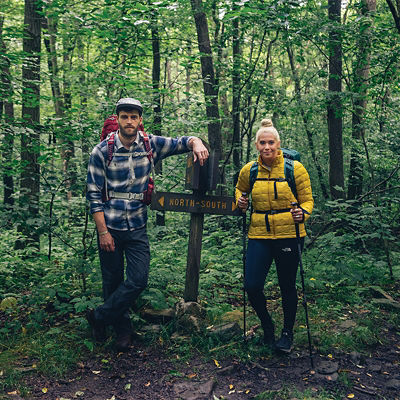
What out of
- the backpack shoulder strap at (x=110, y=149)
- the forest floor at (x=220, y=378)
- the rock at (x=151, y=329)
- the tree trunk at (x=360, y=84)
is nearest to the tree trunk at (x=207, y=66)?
the tree trunk at (x=360, y=84)

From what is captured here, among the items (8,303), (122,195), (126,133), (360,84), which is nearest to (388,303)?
(360,84)

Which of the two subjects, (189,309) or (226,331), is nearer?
(226,331)

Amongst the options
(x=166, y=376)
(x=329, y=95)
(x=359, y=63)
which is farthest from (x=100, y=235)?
(x=359, y=63)

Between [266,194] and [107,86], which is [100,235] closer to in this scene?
[266,194]

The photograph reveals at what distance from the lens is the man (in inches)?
160

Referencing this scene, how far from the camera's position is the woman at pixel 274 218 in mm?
3975

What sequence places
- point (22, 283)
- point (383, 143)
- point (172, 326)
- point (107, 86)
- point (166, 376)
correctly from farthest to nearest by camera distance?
point (383, 143) → point (107, 86) → point (22, 283) → point (172, 326) → point (166, 376)

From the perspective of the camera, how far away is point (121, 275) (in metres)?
4.35

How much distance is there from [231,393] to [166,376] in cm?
69

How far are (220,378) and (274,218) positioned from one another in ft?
5.49

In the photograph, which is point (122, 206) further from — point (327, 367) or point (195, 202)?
point (327, 367)

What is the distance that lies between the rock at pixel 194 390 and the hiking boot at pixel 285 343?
91 cm

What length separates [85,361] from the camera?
13.5ft

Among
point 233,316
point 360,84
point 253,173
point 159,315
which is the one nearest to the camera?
point 253,173
